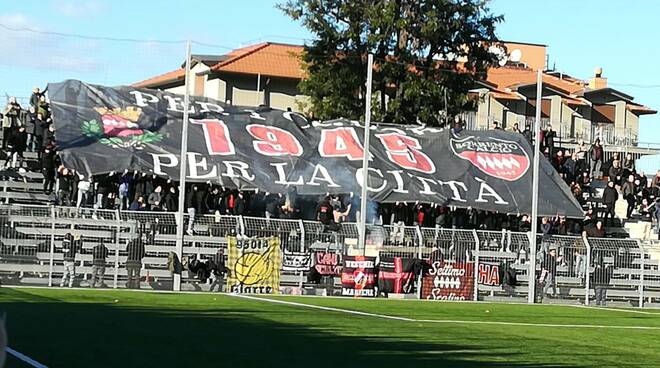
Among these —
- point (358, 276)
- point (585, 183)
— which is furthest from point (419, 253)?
point (585, 183)

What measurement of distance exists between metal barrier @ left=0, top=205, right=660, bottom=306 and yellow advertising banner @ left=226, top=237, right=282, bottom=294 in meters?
0.25

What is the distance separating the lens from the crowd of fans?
39.1 m

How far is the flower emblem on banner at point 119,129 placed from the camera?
133 feet

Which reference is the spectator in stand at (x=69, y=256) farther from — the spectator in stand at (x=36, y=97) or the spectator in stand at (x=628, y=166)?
the spectator in stand at (x=628, y=166)

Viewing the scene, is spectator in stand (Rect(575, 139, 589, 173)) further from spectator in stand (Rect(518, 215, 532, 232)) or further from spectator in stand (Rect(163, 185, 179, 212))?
spectator in stand (Rect(163, 185, 179, 212))

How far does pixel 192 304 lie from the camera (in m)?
27.0

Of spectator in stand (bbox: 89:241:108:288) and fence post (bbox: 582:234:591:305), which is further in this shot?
fence post (bbox: 582:234:591:305)

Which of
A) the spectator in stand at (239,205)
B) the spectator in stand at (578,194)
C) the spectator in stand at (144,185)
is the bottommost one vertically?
the spectator in stand at (239,205)

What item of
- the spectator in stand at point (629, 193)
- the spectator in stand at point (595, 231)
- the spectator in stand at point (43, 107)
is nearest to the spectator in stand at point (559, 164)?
the spectator in stand at point (629, 193)

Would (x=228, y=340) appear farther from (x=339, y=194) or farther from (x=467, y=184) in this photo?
(x=467, y=184)

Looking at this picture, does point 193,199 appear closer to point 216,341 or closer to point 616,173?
point 616,173

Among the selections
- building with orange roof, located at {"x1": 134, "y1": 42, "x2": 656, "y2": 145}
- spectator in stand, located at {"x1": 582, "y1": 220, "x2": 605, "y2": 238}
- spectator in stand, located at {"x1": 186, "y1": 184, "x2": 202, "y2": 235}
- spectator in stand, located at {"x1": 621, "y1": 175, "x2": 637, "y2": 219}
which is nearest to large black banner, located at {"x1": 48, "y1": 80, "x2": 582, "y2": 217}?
spectator in stand, located at {"x1": 186, "y1": 184, "x2": 202, "y2": 235}

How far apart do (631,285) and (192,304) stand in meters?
18.3

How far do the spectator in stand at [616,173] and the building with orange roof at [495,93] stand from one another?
10732 millimetres
